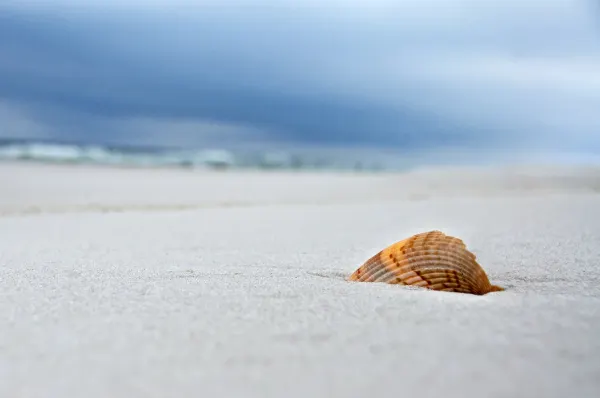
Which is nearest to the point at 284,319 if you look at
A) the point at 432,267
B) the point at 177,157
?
the point at 432,267

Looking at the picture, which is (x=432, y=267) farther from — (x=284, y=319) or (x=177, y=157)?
(x=177, y=157)

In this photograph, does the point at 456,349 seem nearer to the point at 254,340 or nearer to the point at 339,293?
the point at 254,340

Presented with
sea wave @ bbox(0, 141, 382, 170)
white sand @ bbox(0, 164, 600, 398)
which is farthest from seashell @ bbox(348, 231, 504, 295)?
sea wave @ bbox(0, 141, 382, 170)

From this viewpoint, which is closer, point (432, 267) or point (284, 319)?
point (284, 319)

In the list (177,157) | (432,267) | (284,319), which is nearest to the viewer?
(284,319)

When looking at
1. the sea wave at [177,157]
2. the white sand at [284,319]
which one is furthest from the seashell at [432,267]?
the sea wave at [177,157]

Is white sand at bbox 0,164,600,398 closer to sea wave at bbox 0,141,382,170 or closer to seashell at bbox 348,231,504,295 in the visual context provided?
seashell at bbox 348,231,504,295

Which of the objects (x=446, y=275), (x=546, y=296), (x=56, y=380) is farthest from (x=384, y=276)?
(x=56, y=380)
